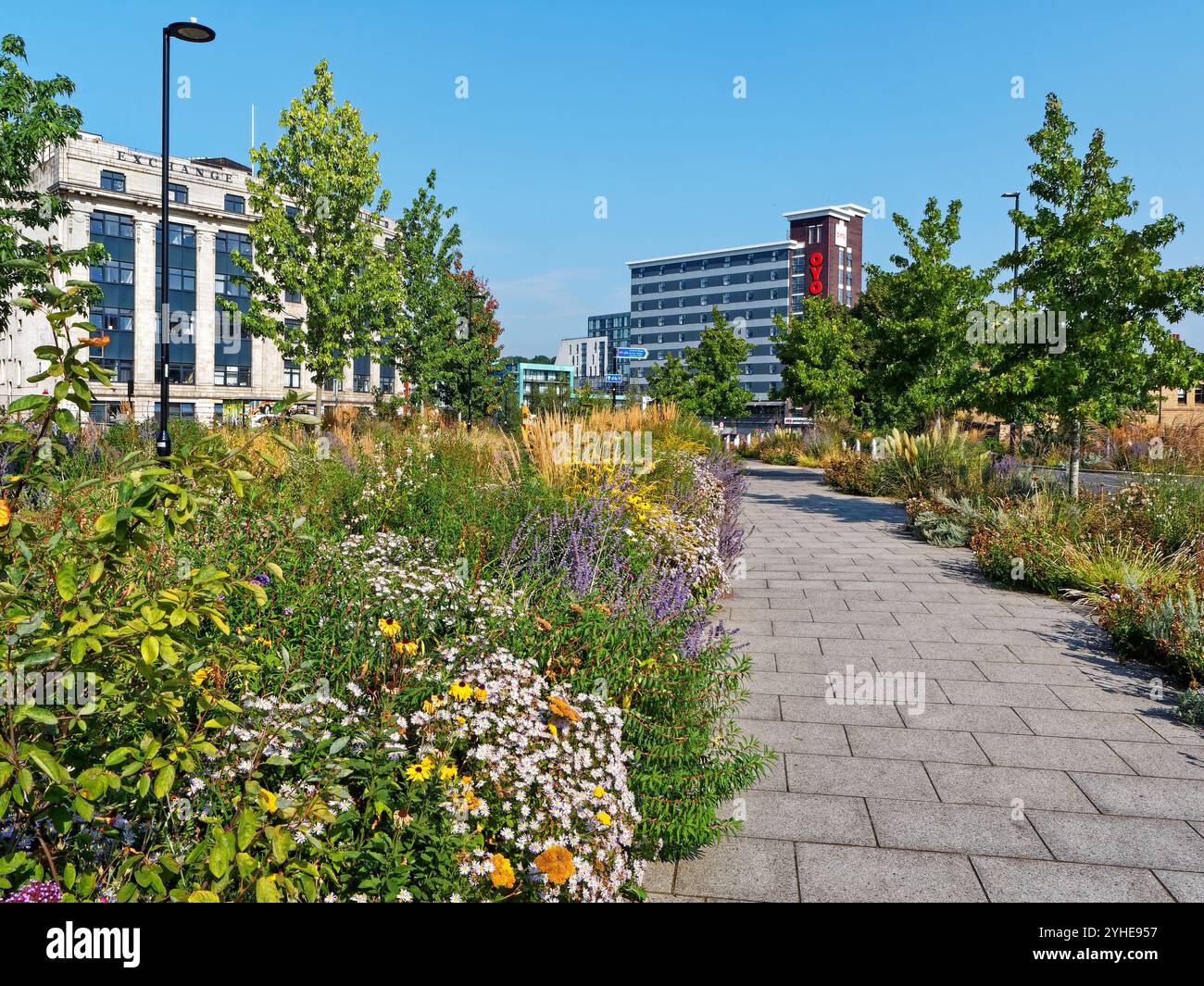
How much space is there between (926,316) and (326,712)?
61.1 ft

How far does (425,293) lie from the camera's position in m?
32.4

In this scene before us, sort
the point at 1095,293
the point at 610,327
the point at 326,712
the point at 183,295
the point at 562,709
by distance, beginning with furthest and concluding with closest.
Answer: the point at 610,327 < the point at 183,295 < the point at 1095,293 < the point at 562,709 < the point at 326,712

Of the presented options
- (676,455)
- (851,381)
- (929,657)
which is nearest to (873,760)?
(929,657)

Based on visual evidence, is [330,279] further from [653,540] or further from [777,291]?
[777,291]

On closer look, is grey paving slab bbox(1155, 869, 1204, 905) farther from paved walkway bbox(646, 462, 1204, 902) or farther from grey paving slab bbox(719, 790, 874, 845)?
grey paving slab bbox(719, 790, 874, 845)

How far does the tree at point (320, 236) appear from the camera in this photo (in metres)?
25.7

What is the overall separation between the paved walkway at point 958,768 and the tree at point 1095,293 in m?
4.41

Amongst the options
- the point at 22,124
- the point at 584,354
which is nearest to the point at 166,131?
the point at 22,124

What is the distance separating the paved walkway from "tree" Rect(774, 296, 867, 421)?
62.8 ft

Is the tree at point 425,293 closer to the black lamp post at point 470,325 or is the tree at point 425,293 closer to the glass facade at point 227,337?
the black lamp post at point 470,325

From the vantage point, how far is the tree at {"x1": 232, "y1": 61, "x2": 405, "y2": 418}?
25.7 meters

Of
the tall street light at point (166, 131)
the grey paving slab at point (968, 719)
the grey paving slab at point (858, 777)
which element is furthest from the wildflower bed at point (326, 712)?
the tall street light at point (166, 131)

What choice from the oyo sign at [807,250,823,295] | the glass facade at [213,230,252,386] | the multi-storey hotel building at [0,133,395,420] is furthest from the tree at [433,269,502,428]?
the oyo sign at [807,250,823,295]

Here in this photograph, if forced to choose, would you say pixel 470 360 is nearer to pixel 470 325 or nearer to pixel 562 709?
pixel 470 325
